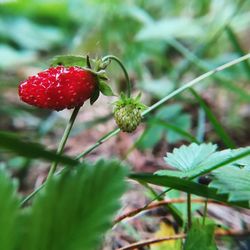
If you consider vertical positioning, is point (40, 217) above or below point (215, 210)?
below

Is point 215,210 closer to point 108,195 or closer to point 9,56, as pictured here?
point 108,195

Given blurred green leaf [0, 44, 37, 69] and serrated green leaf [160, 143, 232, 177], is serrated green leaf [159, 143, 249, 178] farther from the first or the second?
blurred green leaf [0, 44, 37, 69]

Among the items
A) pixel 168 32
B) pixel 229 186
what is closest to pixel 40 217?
pixel 229 186

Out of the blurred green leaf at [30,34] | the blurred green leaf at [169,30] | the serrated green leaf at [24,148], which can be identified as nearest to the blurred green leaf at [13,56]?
the blurred green leaf at [30,34]

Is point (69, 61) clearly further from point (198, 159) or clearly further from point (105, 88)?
point (198, 159)

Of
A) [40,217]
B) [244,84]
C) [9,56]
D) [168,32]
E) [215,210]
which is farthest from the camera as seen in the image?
[9,56]

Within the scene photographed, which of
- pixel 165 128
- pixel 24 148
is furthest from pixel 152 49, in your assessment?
pixel 24 148

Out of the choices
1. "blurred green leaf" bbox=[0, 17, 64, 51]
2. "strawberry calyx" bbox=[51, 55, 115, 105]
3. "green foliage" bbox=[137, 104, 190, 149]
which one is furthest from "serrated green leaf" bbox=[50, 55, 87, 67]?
"blurred green leaf" bbox=[0, 17, 64, 51]

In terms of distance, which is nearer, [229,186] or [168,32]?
[229,186]
